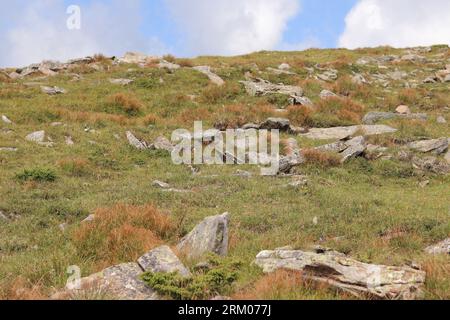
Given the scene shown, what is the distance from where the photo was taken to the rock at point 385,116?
24891 millimetres

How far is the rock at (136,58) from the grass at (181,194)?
21.8ft

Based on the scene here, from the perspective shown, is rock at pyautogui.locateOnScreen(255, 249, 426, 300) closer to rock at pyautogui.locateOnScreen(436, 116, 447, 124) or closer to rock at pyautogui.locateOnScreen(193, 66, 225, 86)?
rock at pyautogui.locateOnScreen(436, 116, 447, 124)

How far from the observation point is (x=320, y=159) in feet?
59.0

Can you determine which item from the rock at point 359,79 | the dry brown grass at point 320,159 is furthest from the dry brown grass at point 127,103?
the rock at point 359,79

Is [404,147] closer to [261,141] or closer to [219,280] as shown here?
[261,141]

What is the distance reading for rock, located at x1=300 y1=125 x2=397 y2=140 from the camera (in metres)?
22.2

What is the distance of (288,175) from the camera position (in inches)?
671

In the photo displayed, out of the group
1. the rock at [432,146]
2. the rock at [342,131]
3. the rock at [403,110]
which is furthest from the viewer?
the rock at [403,110]

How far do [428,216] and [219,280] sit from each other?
7010 mm

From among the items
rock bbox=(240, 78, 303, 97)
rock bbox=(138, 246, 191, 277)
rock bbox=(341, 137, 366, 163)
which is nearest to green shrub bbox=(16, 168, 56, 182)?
rock bbox=(138, 246, 191, 277)

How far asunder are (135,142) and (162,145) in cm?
123

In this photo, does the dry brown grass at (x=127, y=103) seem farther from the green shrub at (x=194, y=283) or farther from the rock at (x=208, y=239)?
the green shrub at (x=194, y=283)

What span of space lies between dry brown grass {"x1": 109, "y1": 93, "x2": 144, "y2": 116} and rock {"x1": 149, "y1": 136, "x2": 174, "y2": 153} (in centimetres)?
578
